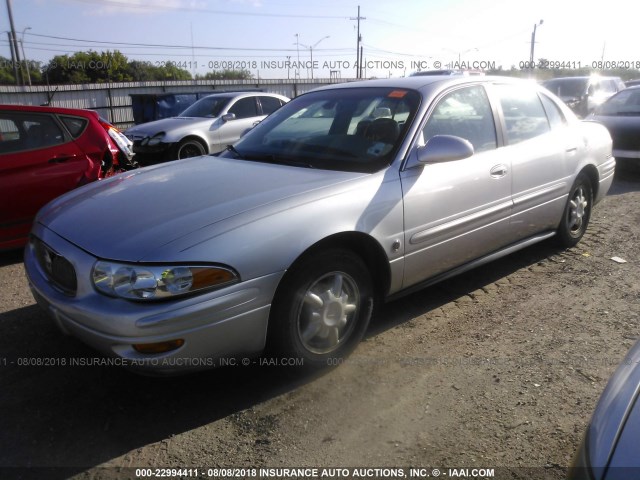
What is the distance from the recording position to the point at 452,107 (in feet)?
12.3

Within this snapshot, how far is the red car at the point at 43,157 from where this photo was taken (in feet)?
16.2

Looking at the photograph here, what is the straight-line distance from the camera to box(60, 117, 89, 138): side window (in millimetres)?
5570

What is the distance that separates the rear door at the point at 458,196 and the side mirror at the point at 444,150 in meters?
0.10

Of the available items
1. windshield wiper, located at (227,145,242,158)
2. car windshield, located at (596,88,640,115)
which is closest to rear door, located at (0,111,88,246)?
windshield wiper, located at (227,145,242,158)

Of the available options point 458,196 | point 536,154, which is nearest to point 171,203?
point 458,196

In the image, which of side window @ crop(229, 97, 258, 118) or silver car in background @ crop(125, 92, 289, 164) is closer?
silver car in background @ crop(125, 92, 289, 164)

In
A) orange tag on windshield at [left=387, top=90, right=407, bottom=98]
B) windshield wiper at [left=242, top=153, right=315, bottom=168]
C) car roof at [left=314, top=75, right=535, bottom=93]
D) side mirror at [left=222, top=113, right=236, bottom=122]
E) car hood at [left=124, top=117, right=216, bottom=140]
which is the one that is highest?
car roof at [left=314, top=75, right=535, bottom=93]

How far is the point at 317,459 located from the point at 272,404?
485 millimetres

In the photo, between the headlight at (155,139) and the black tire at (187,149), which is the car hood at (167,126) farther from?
the black tire at (187,149)

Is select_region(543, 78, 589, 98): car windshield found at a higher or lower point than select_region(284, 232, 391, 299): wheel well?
higher

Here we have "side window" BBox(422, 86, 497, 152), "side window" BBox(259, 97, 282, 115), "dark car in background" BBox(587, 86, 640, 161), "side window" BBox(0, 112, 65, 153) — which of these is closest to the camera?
"side window" BBox(422, 86, 497, 152)

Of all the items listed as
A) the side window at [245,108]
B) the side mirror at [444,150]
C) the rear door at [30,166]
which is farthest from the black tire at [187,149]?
the side mirror at [444,150]

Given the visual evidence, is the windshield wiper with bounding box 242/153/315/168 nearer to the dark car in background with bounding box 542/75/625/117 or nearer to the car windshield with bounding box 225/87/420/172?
the car windshield with bounding box 225/87/420/172

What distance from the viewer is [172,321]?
2396 mm
